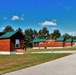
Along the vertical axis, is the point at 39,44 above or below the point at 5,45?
above

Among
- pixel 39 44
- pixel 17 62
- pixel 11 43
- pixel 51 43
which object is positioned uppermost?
pixel 51 43

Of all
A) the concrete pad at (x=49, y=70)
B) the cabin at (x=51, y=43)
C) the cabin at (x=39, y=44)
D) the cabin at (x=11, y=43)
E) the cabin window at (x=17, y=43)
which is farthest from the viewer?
the cabin at (x=39, y=44)

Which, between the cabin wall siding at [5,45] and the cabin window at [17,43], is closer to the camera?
the cabin wall siding at [5,45]

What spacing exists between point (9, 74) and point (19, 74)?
1.79ft

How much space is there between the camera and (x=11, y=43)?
118 ft

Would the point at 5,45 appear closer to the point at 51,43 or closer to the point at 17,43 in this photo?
the point at 17,43

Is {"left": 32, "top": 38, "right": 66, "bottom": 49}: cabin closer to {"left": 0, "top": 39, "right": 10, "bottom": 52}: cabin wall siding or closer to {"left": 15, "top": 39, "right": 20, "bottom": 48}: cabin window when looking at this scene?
{"left": 15, "top": 39, "right": 20, "bottom": 48}: cabin window

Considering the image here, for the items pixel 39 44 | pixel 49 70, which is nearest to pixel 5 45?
pixel 49 70

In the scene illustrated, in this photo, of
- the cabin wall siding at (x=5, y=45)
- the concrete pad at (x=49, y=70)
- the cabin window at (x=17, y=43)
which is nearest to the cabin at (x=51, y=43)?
the cabin window at (x=17, y=43)

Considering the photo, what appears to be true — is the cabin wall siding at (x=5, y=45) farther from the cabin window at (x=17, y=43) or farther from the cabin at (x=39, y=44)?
the cabin at (x=39, y=44)

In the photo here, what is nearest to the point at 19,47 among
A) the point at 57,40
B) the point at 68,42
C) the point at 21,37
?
the point at 21,37

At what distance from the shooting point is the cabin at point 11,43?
117 ft

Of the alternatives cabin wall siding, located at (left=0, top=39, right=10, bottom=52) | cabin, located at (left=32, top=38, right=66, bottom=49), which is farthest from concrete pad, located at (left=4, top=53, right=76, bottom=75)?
cabin, located at (left=32, top=38, right=66, bottom=49)

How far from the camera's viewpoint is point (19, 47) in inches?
1484
